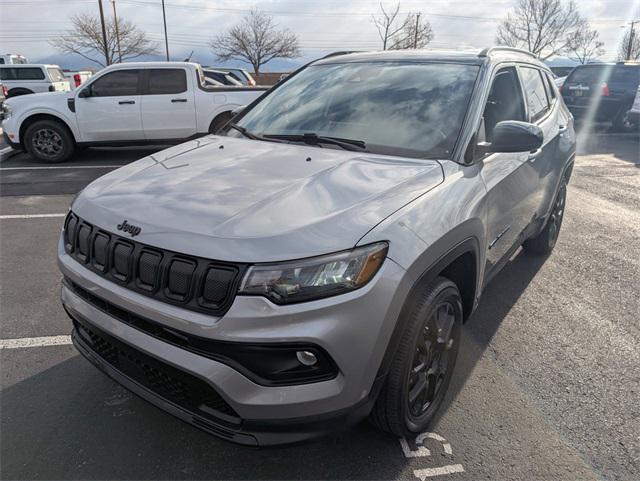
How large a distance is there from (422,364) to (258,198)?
1120 millimetres

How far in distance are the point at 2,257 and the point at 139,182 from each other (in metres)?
3.12

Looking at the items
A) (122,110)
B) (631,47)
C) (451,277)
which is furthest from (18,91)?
(631,47)

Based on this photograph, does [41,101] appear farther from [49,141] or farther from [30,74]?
[30,74]

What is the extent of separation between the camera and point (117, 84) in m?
8.98

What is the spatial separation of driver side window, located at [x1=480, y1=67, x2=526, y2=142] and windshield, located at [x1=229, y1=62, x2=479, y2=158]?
0.82ft

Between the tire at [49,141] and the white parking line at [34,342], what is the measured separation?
6.77m

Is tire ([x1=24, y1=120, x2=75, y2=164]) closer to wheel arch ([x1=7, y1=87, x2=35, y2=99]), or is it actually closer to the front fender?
the front fender

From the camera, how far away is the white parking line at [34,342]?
10.5 ft

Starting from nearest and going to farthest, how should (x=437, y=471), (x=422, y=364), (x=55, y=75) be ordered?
→ (x=437, y=471), (x=422, y=364), (x=55, y=75)

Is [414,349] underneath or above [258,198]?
underneath

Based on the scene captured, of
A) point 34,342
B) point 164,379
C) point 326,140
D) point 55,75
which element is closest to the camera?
point 164,379

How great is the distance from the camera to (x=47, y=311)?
3.64 meters

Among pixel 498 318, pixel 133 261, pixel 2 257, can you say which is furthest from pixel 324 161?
pixel 2 257

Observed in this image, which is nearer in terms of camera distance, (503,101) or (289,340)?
(289,340)
